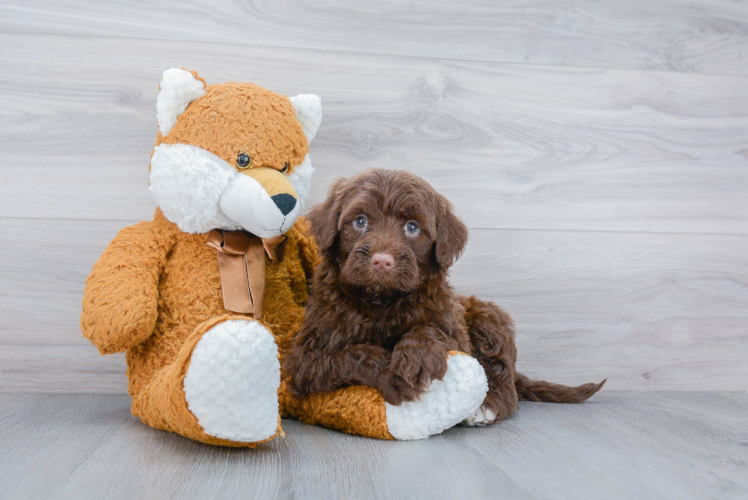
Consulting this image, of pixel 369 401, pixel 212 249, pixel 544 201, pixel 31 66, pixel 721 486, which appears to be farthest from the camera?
pixel 544 201

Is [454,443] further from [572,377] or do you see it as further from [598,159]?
[598,159]

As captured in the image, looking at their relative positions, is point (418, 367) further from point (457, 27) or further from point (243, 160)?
point (457, 27)

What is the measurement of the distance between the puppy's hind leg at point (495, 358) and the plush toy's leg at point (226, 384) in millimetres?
479

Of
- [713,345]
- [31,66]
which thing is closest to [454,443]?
[713,345]

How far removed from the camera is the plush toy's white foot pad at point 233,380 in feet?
2.82

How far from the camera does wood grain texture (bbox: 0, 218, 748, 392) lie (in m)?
1.60

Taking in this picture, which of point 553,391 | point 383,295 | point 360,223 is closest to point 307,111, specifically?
point 360,223

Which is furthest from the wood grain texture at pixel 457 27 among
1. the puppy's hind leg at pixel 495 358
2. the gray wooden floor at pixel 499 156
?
the puppy's hind leg at pixel 495 358

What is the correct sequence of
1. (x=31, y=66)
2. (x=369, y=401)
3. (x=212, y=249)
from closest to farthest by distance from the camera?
(x=369, y=401), (x=212, y=249), (x=31, y=66)

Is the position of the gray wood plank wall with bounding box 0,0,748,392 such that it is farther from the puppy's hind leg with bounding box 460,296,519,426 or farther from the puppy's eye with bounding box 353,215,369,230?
the puppy's eye with bounding box 353,215,369,230

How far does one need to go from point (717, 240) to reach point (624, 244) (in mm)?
290

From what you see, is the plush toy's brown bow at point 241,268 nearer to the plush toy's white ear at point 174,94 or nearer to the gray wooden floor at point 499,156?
the plush toy's white ear at point 174,94

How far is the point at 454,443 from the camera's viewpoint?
1070 millimetres

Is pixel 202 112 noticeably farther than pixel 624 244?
No
